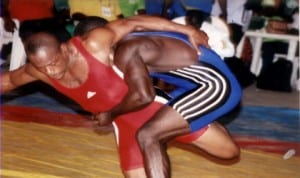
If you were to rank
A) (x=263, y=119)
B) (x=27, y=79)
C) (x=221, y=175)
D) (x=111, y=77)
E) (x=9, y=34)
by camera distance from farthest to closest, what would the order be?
(x=9, y=34), (x=263, y=119), (x=221, y=175), (x=27, y=79), (x=111, y=77)

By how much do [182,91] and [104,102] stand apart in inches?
17.6

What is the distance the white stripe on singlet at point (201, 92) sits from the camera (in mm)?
2826

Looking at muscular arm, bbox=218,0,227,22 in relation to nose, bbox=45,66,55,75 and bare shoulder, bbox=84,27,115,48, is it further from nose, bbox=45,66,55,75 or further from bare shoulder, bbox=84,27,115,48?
nose, bbox=45,66,55,75

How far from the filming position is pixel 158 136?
2.76m

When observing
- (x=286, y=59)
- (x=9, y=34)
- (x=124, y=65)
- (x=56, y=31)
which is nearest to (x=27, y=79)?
(x=124, y=65)

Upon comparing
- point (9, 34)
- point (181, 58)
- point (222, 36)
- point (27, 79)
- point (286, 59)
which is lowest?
point (286, 59)

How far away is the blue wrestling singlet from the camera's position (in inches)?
111

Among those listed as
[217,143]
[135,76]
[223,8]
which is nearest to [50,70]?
[135,76]

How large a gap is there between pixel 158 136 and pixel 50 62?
636mm

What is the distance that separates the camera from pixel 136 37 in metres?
2.74

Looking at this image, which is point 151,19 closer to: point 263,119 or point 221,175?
point 221,175

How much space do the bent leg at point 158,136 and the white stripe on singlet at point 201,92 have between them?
0.18 feet

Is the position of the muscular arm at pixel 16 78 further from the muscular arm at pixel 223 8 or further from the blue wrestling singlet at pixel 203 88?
the muscular arm at pixel 223 8

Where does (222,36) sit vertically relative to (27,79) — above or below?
below
